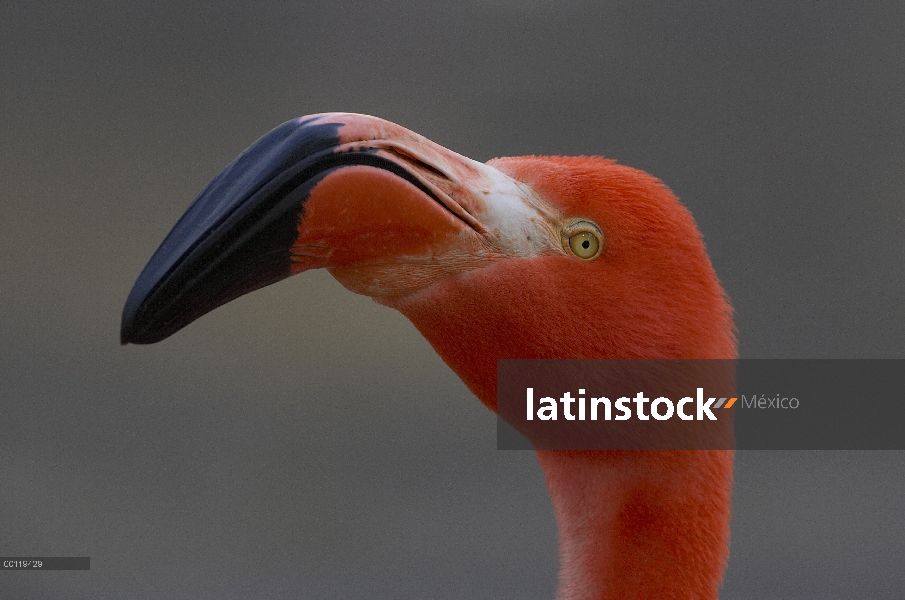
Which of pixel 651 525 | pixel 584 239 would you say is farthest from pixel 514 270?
pixel 651 525

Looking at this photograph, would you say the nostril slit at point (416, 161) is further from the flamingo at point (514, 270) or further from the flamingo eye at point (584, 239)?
the flamingo eye at point (584, 239)

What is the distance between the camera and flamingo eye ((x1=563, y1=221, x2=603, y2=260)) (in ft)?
2.15

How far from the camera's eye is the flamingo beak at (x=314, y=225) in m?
0.56

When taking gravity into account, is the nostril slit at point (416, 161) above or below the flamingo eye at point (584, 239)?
above

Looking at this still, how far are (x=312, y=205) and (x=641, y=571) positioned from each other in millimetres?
410

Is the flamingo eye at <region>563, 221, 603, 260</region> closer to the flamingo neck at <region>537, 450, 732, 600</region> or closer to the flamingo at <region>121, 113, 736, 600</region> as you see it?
the flamingo at <region>121, 113, 736, 600</region>

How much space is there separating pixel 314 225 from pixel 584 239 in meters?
0.23

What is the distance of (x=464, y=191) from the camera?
0.63 metres

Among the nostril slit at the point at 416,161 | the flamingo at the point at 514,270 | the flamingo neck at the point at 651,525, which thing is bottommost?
the flamingo neck at the point at 651,525

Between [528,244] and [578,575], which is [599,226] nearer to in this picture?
[528,244]

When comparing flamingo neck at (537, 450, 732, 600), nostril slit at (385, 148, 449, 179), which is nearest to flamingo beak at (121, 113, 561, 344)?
nostril slit at (385, 148, 449, 179)

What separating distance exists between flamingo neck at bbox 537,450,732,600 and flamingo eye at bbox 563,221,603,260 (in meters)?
0.18

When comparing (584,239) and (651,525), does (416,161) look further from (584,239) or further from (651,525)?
(651,525)

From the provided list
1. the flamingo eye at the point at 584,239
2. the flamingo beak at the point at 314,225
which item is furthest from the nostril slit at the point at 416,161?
the flamingo eye at the point at 584,239
